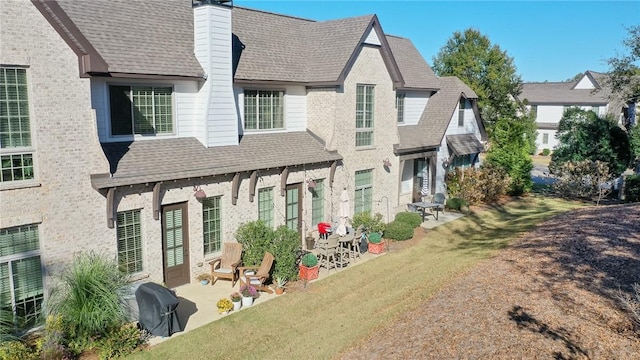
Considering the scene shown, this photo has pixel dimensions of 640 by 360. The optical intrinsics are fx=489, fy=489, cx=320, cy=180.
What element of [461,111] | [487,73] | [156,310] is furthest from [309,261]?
[487,73]

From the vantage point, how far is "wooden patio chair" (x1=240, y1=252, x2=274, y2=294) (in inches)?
614

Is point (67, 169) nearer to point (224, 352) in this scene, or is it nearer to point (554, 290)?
point (224, 352)

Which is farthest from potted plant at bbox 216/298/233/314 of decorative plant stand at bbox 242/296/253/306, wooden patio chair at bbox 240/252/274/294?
wooden patio chair at bbox 240/252/274/294

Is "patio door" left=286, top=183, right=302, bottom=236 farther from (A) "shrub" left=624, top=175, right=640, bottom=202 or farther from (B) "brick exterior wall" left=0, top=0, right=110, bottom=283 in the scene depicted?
(A) "shrub" left=624, top=175, right=640, bottom=202

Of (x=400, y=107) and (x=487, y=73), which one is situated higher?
(x=487, y=73)

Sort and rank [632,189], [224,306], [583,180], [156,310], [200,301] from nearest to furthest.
→ 1. [156,310]
2. [224,306]
3. [200,301]
4. [632,189]
5. [583,180]

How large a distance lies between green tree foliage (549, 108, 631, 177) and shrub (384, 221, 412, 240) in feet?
60.0

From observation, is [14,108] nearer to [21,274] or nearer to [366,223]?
[21,274]

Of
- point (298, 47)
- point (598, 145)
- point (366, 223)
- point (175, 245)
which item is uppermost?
point (298, 47)

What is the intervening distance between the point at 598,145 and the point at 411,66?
1492 cm

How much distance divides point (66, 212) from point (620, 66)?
34.7m

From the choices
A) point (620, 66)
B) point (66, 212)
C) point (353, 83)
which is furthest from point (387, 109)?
point (620, 66)

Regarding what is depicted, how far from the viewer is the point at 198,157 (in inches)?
655

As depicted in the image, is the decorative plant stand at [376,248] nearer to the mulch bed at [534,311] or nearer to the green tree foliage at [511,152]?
the mulch bed at [534,311]
